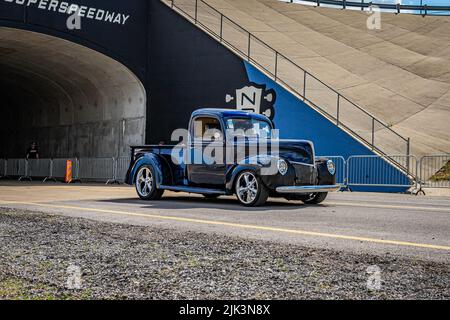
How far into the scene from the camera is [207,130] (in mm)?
11688

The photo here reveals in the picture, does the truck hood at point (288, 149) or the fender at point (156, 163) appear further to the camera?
the fender at point (156, 163)

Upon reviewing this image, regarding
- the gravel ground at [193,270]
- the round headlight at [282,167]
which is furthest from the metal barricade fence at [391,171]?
the gravel ground at [193,270]

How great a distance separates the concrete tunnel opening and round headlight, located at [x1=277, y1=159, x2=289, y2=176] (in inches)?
564

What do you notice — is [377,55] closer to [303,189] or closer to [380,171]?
[380,171]

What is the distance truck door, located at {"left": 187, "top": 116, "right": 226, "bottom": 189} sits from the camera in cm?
1140

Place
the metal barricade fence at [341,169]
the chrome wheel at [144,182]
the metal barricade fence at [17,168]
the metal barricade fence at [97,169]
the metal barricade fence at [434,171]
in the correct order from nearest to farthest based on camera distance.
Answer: the chrome wheel at [144,182] → the metal barricade fence at [434,171] → the metal barricade fence at [341,169] → the metal barricade fence at [97,169] → the metal barricade fence at [17,168]

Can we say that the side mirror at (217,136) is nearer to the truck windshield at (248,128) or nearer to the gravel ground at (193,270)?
the truck windshield at (248,128)

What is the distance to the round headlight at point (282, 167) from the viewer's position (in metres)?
10.5

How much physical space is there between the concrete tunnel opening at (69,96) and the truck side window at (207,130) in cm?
1221

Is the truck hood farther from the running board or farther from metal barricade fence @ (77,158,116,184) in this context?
metal barricade fence @ (77,158,116,184)

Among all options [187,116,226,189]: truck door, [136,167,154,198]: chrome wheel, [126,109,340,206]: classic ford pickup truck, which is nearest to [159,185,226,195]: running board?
[126,109,340,206]: classic ford pickup truck

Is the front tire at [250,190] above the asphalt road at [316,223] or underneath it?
above

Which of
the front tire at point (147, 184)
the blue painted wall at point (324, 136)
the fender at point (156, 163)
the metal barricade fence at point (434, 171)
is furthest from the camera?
the metal barricade fence at point (434, 171)
